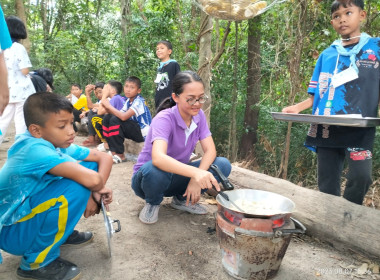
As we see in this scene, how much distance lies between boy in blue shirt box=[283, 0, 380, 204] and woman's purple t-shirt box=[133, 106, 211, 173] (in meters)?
0.94

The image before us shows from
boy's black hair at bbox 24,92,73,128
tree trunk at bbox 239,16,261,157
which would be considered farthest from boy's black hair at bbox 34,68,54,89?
tree trunk at bbox 239,16,261,157

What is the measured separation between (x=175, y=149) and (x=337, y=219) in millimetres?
1313

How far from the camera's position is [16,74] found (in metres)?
3.55

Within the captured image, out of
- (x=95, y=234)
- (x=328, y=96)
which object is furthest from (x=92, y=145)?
(x=328, y=96)

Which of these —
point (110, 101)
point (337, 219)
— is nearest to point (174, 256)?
point (337, 219)

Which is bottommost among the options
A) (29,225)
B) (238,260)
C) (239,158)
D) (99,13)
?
(239,158)

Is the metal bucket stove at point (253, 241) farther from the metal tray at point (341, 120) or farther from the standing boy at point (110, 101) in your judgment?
the standing boy at point (110, 101)

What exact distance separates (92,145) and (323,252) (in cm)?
427

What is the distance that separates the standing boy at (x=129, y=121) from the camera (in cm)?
419

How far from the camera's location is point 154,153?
84.9 inches

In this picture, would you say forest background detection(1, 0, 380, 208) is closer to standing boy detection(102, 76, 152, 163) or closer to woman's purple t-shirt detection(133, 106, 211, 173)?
standing boy detection(102, 76, 152, 163)

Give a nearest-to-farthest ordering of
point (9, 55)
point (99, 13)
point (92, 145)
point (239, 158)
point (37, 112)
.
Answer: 1. point (37, 112)
2. point (9, 55)
3. point (92, 145)
4. point (239, 158)
5. point (99, 13)

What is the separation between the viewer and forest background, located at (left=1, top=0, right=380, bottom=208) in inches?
154

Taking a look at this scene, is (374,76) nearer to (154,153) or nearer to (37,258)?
(154,153)
